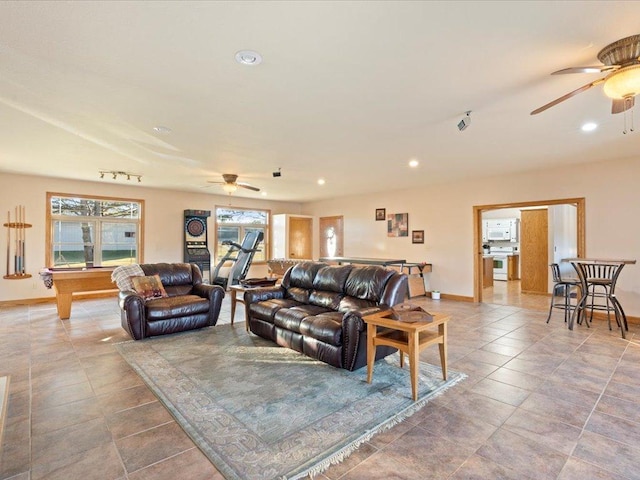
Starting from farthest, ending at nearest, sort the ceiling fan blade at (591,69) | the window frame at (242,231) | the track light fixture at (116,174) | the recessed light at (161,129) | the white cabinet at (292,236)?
the white cabinet at (292,236) → the window frame at (242,231) → the track light fixture at (116,174) → the recessed light at (161,129) → the ceiling fan blade at (591,69)

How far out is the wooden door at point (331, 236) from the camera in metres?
9.80

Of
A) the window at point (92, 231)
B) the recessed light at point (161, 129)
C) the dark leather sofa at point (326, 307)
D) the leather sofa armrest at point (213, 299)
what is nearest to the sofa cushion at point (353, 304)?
the dark leather sofa at point (326, 307)

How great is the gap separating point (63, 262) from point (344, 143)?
22.0 ft

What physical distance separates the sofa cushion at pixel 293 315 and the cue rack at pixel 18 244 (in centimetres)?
596

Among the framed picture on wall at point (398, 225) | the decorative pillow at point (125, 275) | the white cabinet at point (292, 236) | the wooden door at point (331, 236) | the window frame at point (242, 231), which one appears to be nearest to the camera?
the decorative pillow at point (125, 275)

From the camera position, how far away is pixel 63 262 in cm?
713

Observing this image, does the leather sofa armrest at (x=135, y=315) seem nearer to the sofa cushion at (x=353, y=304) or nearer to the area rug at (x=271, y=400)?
the area rug at (x=271, y=400)

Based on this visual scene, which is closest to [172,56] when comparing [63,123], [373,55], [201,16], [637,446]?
[201,16]

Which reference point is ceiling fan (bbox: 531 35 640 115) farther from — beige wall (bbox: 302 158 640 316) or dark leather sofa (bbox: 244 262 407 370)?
beige wall (bbox: 302 158 640 316)

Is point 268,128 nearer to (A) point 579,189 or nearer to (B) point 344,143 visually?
(B) point 344,143

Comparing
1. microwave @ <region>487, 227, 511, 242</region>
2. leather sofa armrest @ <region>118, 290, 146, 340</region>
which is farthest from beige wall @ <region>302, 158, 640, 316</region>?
leather sofa armrest @ <region>118, 290, 146, 340</region>

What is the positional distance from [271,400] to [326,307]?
5.05 ft

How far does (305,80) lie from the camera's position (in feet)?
8.85

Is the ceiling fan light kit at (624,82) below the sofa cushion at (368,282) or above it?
above
